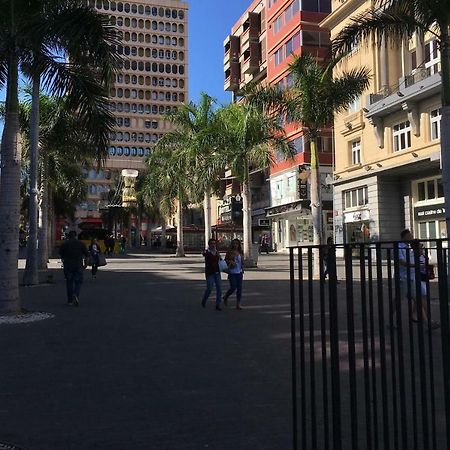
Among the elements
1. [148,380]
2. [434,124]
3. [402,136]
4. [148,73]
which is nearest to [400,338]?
[148,380]

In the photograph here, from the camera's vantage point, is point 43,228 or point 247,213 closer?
point 43,228

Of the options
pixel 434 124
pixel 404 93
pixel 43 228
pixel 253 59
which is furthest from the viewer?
pixel 253 59

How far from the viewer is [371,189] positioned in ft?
120

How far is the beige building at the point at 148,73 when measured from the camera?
133250 mm

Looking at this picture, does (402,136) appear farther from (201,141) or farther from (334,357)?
(334,357)

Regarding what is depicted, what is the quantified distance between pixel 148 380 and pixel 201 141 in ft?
71.4

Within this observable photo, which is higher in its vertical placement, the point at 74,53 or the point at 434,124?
the point at 434,124

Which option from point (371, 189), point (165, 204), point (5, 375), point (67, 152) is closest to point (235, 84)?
point (165, 204)

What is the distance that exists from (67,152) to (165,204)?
56.6 feet

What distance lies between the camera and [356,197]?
3950cm

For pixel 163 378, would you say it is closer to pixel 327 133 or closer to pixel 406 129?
pixel 406 129

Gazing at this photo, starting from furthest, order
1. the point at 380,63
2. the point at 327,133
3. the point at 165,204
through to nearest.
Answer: the point at 327,133 → the point at 165,204 → the point at 380,63

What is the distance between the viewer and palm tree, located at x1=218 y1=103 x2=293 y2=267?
25.8 meters

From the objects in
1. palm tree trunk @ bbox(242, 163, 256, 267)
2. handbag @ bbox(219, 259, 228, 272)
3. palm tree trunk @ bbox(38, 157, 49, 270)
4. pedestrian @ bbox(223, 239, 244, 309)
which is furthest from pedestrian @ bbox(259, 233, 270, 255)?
pedestrian @ bbox(223, 239, 244, 309)
